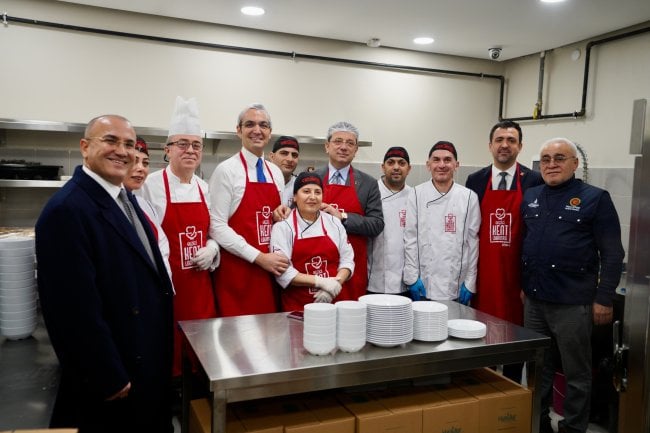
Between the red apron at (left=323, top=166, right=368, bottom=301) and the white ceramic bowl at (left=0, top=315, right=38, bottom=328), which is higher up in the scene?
the red apron at (left=323, top=166, right=368, bottom=301)

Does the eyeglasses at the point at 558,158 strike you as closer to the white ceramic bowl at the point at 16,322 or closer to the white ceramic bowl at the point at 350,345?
the white ceramic bowl at the point at 350,345

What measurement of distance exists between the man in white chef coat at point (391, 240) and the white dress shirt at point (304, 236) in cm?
52

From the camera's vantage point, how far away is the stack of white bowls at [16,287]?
1959mm

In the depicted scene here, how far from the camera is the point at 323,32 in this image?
459cm

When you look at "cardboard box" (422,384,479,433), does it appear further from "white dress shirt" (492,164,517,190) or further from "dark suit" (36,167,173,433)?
"white dress shirt" (492,164,517,190)

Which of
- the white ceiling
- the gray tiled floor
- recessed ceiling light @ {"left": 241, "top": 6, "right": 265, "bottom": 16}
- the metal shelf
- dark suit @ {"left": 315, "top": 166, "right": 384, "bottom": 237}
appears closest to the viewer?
the gray tiled floor

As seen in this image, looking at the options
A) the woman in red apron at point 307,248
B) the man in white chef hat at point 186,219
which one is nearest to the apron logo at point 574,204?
the woman in red apron at point 307,248

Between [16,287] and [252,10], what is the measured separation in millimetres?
2852

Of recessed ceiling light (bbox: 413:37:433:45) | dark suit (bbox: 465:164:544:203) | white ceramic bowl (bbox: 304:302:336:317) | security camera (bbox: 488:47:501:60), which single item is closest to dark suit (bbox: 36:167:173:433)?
white ceramic bowl (bbox: 304:302:336:317)

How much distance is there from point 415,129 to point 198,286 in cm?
349

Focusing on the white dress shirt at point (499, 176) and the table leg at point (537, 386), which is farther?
the white dress shirt at point (499, 176)

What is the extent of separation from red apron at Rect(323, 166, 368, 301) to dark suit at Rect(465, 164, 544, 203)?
80 cm

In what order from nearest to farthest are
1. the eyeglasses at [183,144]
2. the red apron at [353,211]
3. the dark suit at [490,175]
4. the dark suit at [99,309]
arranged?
the dark suit at [99,309], the eyeglasses at [183,144], the red apron at [353,211], the dark suit at [490,175]

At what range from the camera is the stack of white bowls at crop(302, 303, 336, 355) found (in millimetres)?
1674
